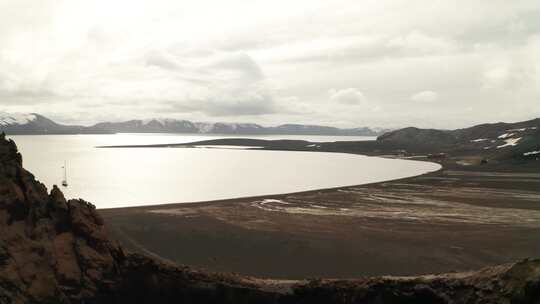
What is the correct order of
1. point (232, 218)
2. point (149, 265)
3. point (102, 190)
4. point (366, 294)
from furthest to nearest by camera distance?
point (102, 190) → point (232, 218) → point (149, 265) → point (366, 294)

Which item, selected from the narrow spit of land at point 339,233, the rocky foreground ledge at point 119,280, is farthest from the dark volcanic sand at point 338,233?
the rocky foreground ledge at point 119,280

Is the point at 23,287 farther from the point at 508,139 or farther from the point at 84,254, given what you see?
the point at 508,139

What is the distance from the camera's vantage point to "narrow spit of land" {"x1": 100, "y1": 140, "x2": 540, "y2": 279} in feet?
103

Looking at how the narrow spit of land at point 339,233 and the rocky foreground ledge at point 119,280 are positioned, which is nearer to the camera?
the rocky foreground ledge at point 119,280

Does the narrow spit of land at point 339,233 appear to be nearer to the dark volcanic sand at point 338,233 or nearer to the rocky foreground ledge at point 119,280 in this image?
the dark volcanic sand at point 338,233

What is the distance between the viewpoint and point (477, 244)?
36812 millimetres

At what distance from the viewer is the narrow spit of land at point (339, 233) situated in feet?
103

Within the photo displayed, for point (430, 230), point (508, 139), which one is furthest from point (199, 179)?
point (508, 139)

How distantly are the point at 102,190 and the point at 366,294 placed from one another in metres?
73.5

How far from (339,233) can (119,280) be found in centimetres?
2747

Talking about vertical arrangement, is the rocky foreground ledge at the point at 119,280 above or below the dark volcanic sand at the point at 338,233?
above

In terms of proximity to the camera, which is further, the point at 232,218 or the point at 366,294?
the point at 232,218

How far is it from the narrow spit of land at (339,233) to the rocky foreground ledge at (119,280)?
1414cm

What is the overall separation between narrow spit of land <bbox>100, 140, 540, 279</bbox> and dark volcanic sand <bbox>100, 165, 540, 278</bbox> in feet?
0.28
